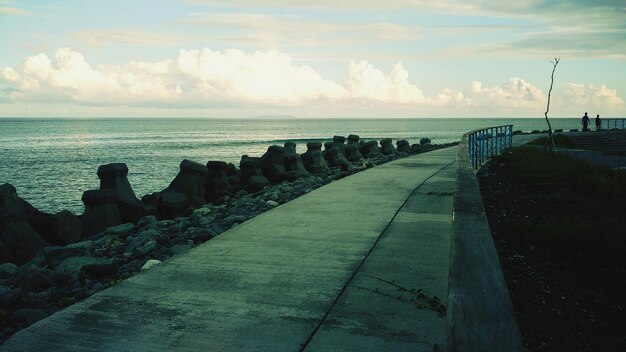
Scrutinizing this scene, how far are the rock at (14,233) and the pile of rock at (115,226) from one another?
0.06ft

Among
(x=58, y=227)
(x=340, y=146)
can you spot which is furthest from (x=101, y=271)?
(x=340, y=146)

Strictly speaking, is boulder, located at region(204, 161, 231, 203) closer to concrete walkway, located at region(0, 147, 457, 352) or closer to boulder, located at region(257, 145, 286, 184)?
boulder, located at region(257, 145, 286, 184)

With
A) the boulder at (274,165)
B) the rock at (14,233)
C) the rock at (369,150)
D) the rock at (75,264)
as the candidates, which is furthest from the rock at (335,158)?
the rock at (75,264)

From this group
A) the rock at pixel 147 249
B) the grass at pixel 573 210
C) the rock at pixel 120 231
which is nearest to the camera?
the rock at pixel 147 249

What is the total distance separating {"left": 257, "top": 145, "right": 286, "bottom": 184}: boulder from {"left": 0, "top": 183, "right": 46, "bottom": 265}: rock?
8324 mm

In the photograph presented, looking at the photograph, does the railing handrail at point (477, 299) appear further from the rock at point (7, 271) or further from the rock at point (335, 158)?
the rock at point (335, 158)

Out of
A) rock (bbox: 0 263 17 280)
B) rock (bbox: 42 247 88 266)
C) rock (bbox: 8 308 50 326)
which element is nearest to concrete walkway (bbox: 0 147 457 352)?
rock (bbox: 8 308 50 326)

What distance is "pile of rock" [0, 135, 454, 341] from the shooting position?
5285 mm

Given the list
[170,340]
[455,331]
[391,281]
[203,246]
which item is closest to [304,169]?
[203,246]

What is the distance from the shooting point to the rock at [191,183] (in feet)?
45.0

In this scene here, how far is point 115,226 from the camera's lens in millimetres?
10727

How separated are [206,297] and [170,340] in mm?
766

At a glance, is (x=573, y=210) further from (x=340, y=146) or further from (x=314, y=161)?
(x=340, y=146)

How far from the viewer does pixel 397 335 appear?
11.2ft
